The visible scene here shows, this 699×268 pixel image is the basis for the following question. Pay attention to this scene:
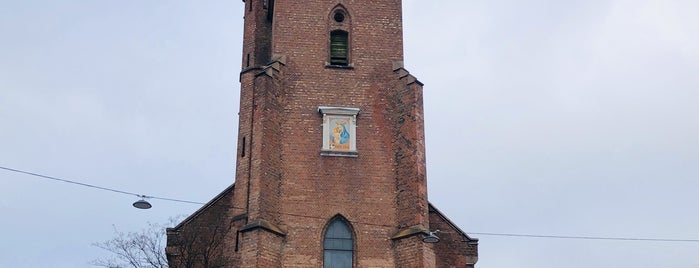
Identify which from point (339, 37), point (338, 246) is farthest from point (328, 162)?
point (339, 37)

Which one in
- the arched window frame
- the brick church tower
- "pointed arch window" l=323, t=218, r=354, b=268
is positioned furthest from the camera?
the arched window frame

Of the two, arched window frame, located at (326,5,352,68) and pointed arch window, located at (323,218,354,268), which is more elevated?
arched window frame, located at (326,5,352,68)

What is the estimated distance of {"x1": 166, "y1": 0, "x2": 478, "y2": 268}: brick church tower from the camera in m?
26.0

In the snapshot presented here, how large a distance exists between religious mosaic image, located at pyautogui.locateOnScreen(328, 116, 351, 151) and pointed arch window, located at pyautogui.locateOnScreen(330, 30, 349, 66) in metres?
2.24

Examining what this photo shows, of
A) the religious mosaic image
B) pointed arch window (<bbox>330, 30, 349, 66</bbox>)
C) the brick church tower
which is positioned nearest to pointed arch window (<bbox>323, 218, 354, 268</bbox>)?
the brick church tower

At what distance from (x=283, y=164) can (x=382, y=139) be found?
321 centimetres

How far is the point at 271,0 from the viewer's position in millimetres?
32188

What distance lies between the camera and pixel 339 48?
29625 millimetres

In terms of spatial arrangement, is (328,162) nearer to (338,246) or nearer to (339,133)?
(339,133)

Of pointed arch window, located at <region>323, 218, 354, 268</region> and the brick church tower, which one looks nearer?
the brick church tower

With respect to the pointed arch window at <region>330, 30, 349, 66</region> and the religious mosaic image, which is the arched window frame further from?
the religious mosaic image

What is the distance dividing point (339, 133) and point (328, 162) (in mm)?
1060

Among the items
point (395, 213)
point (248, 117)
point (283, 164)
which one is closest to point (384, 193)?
point (395, 213)

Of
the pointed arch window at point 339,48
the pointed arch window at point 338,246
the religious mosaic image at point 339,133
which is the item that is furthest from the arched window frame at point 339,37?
the pointed arch window at point 338,246
